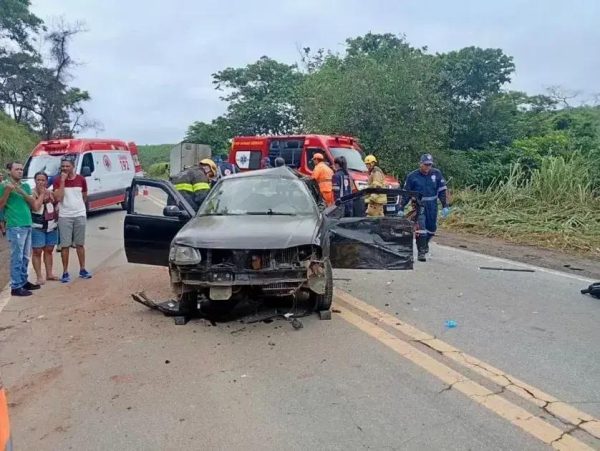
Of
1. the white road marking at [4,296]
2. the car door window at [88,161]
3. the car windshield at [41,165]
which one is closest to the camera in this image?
the white road marking at [4,296]

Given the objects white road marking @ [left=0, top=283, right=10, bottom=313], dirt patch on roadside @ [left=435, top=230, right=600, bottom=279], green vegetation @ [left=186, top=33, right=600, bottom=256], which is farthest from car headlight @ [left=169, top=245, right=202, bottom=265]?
green vegetation @ [left=186, top=33, right=600, bottom=256]

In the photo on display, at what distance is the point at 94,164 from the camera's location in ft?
53.7

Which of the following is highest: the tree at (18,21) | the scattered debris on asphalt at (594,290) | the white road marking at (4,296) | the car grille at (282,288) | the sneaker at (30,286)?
the tree at (18,21)

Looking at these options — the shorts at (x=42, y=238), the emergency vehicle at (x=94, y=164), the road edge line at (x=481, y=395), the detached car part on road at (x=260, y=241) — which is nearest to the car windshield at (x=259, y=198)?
the detached car part on road at (x=260, y=241)

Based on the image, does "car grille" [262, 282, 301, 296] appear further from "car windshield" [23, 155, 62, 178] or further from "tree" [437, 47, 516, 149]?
"tree" [437, 47, 516, 149]

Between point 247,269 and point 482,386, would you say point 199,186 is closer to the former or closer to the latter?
point 247,269

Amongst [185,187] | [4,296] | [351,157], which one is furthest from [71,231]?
[351,157]

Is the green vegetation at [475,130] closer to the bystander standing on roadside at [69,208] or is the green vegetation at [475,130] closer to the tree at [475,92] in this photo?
the tree at [475,92]

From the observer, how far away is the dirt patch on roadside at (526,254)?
859 cm

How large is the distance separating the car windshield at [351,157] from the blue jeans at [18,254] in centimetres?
846

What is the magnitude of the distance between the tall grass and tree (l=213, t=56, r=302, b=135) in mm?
21518

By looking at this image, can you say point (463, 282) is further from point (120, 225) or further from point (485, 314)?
point (120, 225)

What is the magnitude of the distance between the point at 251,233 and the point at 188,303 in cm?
102

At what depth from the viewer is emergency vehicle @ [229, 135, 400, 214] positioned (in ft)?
46.0
